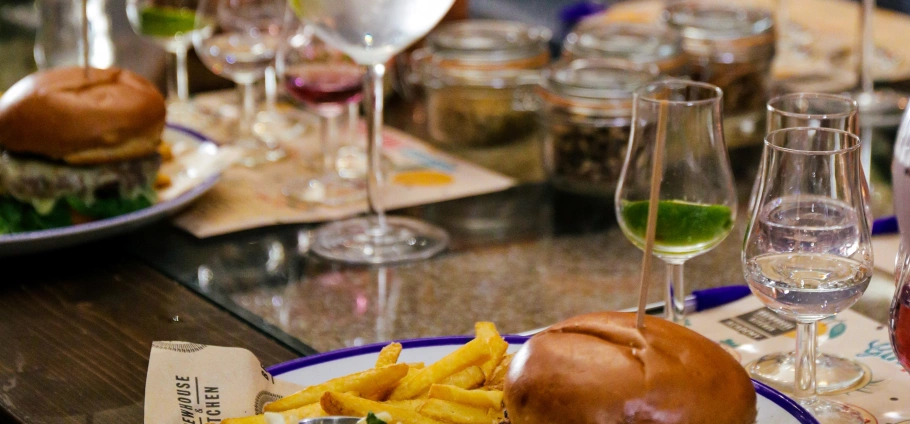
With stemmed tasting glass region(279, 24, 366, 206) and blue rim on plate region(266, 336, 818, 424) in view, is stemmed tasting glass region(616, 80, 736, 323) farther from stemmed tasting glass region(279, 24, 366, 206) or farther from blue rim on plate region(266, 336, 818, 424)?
stemmed tasting glass region(279, 24, 366, 206)

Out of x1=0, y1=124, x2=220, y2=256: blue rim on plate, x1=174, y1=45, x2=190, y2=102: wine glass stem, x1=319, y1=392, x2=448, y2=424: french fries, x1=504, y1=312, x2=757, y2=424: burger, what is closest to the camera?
x1=504, y1=312, x2=757, y2=424: burger

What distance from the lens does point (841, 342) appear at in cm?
129

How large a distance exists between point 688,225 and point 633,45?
894 mm

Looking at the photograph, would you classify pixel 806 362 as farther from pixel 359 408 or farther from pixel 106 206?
pixel 106 206

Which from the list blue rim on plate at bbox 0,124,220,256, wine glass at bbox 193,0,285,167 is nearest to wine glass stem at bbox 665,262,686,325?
blue rim on plate at bbox 0,124,220,256

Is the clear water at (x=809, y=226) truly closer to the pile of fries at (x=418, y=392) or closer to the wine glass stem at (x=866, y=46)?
the pile of fries at (x=418, y=392)

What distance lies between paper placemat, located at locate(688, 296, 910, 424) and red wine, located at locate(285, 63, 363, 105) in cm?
87

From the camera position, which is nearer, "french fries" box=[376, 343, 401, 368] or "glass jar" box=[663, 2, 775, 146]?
"french fries" box=[376, 343, 401, 368]

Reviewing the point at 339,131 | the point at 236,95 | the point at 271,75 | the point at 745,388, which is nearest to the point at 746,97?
the point at 339,131

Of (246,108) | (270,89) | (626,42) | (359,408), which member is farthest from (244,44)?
(359,408)

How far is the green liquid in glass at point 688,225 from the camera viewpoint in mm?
1245

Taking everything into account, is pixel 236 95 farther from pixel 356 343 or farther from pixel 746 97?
pixel 356 343

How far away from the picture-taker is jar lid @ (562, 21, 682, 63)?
2.06 m

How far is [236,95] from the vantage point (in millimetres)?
2654
